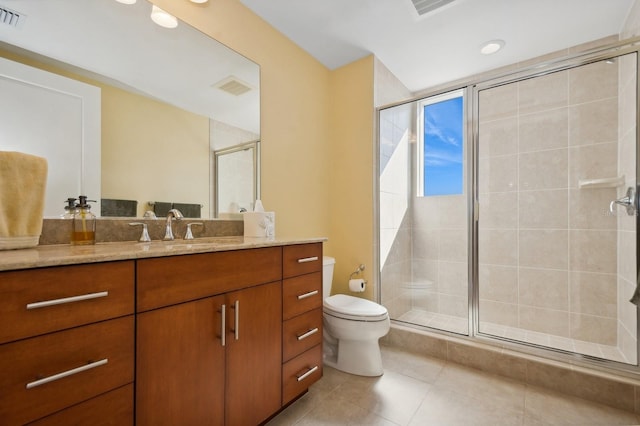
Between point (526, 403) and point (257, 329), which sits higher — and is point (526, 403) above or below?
below

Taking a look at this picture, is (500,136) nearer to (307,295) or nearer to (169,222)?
(307,295)

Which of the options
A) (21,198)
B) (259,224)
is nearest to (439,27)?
(259,224)

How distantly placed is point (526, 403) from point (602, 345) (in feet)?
2.72

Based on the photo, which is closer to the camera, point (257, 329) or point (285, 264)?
point (257, 329)

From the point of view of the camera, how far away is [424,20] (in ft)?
6.33

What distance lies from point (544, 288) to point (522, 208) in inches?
25.8

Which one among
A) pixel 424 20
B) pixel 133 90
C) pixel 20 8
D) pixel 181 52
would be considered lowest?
pixel 133 90

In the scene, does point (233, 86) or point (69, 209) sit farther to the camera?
point (233, 86)

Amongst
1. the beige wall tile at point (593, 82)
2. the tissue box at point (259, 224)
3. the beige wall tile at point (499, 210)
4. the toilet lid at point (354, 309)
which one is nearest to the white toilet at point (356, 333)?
the toilet lid at point (354, 309)

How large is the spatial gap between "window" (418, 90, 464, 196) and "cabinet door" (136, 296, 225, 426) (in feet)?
7.32

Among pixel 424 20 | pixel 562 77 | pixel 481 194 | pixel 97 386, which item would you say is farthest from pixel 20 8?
pixel 562 77

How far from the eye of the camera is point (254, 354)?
1.13 m

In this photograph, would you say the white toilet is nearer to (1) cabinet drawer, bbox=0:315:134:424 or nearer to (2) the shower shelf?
(1) cabinet drawer, bbox=0:315:134:424

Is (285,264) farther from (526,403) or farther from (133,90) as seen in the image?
(526,403)
